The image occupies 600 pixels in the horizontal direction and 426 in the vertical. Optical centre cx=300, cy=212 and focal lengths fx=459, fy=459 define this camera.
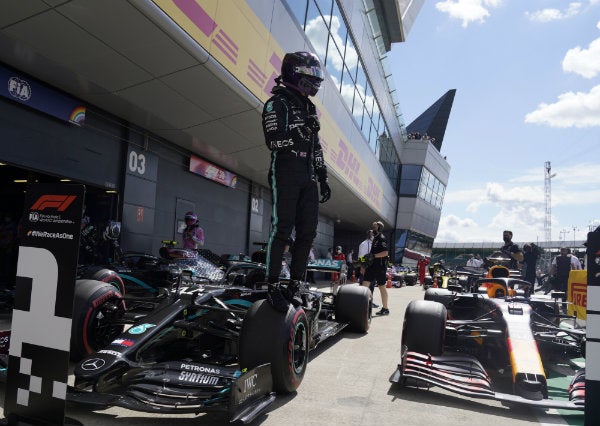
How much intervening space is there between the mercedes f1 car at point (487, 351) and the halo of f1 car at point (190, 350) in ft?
2.87

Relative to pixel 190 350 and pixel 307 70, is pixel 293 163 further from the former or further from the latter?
pixel 190 350

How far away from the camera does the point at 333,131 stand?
14.3 metres

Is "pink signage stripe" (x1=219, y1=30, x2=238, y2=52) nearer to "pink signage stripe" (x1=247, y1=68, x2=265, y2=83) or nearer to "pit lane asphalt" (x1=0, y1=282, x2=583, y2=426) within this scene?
"pink signage stripe" (x1=247, y1=68, x2=265, y2=83)

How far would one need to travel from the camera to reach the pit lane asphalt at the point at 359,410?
8.10 feet

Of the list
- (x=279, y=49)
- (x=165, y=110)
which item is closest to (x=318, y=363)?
(x=165, y=110)

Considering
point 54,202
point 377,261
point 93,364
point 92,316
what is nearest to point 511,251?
point 377,261

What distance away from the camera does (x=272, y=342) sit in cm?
268

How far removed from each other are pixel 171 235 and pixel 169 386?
345 inches

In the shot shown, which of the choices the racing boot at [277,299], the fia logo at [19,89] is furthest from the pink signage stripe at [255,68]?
the racing boot at [277,299]

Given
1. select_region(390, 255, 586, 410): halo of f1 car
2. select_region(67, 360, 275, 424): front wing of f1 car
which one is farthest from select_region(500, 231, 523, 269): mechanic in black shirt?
select_region(67, 360, 275, 424): front wing of f1 car

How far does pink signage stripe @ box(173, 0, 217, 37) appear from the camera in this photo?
20.0ft

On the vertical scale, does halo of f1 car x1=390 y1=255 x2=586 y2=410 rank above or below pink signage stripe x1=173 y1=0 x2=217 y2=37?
below

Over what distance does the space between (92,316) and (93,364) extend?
0.91 metres

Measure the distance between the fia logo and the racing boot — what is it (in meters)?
5.56
